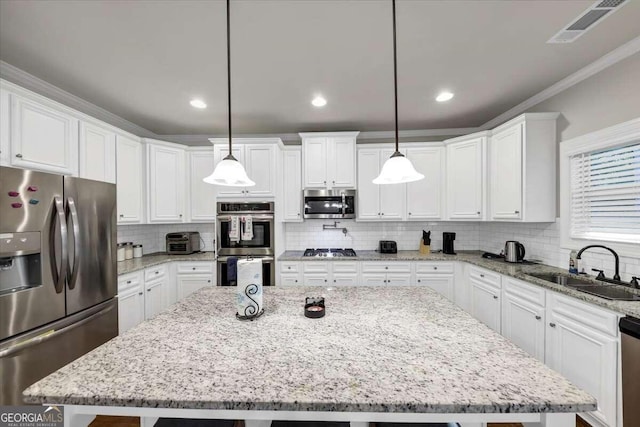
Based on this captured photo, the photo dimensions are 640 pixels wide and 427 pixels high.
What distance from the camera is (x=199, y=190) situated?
3.78 m

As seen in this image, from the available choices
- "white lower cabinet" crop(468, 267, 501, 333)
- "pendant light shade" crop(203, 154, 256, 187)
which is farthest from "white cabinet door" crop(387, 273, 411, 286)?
"pendant light shade" crop(203, 154, 256, 187)

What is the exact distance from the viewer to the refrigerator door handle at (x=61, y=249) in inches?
73.5

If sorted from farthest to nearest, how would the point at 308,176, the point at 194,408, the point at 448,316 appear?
the point at 308,176
the point at 448,316
the point at 194,408


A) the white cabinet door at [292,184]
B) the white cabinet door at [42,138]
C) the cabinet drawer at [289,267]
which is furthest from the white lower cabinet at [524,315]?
the white cabinet door at [42,138]

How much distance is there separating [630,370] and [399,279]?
2.04 m

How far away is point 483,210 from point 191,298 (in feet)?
11.0

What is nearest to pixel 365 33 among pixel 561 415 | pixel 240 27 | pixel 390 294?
pixel 240 27

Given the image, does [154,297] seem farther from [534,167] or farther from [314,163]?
[534,167]

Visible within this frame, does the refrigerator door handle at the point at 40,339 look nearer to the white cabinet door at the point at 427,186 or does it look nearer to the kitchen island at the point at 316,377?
the kitchen island at the point at 316,377

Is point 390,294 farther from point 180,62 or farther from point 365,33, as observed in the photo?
point 180,62

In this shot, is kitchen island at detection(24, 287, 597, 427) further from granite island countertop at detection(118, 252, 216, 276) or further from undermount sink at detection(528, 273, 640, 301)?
granite island countertop at detection(118, 252, 216, 276)

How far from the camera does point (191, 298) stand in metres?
1.84

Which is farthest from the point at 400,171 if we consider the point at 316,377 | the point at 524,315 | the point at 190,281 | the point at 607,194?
the point at 190,281

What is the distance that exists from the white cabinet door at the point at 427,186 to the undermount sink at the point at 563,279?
1.40m
